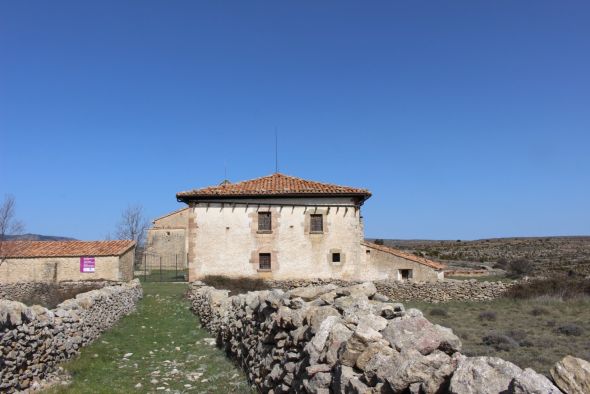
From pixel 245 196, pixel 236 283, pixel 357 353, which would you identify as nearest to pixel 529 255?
pixel 245 196

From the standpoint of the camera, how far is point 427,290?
77.6 feet

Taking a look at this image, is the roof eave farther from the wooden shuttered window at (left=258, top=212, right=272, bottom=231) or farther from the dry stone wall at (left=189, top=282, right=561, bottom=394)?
the dry stone wall at (left=189, top=282, right=561, bottom=394)

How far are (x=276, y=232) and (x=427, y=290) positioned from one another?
834 centimetres

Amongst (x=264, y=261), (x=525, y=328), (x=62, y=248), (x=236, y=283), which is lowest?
(x=525, y=328)

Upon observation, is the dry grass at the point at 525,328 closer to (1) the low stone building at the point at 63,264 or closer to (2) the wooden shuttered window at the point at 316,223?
(2) the wooden shuttered window at the point at 316,223

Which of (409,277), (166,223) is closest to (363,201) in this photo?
(409,277)

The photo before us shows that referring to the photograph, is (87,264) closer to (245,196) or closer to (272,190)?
(245,196)

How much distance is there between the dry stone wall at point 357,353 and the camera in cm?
278

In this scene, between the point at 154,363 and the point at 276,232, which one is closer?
the point at 154,363

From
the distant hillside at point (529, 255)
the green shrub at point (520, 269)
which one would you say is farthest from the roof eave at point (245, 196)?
the distant hillside at point (529, 255)

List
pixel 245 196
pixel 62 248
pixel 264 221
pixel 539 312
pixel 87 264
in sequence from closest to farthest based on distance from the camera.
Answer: pixel 539 312 → pixel 245 196 → pixel 264 221 → pixel 87 264 → pixel 62 248

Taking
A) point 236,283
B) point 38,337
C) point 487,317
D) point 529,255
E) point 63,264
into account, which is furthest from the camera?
point 529,255

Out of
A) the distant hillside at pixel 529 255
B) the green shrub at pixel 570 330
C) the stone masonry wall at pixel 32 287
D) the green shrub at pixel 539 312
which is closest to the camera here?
the green shrub at pixel 570 330

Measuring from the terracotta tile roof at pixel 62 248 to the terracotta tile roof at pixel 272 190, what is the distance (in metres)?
8.84
